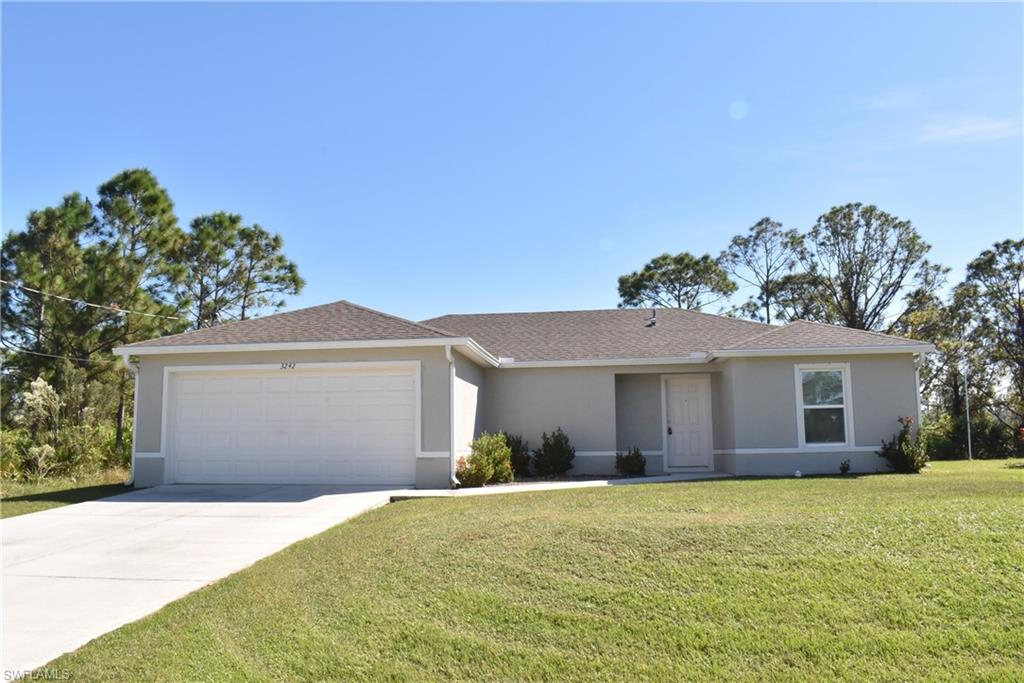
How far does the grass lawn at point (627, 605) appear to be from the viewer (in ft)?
15.4

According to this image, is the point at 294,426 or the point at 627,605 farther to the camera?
the point at 294,426

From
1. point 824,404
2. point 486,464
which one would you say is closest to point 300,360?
point 486,464

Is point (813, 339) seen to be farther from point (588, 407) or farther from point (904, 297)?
point (904, 297)

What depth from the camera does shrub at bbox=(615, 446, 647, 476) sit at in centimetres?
1577

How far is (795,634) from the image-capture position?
16.1ft

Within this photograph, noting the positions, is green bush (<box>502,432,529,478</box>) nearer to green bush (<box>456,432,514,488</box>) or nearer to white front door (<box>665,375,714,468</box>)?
green bush (<box>456,432,514,488</box>)

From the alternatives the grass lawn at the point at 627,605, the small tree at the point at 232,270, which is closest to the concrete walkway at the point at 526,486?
the grass lawn at the point at 627,605

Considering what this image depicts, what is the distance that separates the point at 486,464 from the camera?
45.6 feet

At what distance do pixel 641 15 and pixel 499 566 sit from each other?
9941 mm

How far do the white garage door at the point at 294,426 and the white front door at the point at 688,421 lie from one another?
21.8 feet

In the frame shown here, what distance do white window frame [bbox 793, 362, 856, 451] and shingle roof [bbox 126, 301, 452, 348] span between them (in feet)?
24.4

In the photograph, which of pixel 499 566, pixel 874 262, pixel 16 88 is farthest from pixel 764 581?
A: pixel 874 262

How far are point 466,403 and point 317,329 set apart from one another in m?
3.42

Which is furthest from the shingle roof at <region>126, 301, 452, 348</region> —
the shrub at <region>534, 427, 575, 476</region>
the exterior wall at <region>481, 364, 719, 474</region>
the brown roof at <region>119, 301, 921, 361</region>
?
the shrub at <region>534, 427, 575, 476</region>
